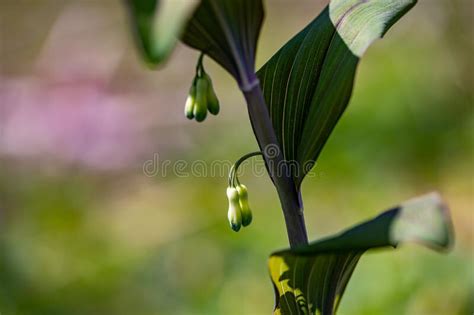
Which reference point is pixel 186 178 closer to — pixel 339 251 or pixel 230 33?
pixel 230 33

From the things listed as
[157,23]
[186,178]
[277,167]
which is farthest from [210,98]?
[186,178]

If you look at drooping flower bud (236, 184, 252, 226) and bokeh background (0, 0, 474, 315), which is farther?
bokeh background (0, 0, 474, 315)

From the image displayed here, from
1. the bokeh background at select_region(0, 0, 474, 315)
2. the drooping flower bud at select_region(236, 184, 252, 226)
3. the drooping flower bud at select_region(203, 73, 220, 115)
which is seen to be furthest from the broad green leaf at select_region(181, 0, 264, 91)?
the bokeh background at select_region(0, 0, 474, 315)

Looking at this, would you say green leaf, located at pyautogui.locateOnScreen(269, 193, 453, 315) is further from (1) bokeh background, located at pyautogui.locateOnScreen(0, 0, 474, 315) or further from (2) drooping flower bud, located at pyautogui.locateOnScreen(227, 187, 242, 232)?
(1) bokeh background, located at pyautogui.locateOnScreen(0, 0, 474, 315)

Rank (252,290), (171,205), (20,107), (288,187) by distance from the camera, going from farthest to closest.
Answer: (20,107) < (171,205) < (252,290) < (288,187)

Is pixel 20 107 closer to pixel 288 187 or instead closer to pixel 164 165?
pixel 164 165

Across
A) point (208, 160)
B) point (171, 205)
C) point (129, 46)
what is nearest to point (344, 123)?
point (208, 160)
